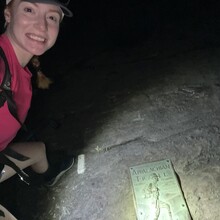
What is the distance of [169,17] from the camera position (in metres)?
4.83

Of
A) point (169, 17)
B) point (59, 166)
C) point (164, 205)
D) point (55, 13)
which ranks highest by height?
point (55, 13)

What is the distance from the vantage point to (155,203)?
213 cm

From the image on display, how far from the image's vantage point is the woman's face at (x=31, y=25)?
1.86m

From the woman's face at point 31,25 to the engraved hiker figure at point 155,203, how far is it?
1309 millimetres

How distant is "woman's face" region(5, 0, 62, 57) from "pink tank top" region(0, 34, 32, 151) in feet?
0.23

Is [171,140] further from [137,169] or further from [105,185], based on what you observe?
[105,185]

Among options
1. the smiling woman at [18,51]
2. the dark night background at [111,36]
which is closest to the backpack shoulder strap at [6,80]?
the smiling woman at [18,51]

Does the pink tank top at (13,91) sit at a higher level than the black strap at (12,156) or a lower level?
higher

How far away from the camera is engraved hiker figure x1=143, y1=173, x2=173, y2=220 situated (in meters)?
2.05

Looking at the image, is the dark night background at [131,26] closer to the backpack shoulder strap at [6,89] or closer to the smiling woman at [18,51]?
the smiling woman at [18,51]

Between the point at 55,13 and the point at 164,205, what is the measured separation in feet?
5.10

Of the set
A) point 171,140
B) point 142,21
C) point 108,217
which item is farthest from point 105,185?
point 142,21

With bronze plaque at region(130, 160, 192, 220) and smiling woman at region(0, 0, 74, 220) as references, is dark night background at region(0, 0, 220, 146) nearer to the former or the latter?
bronze plaque at region(130, 160, 192, 220)

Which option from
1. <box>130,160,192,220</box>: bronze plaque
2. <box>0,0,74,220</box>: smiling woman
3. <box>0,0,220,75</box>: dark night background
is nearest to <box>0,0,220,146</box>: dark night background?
<box>0,0,220,75</box>: dark night background
